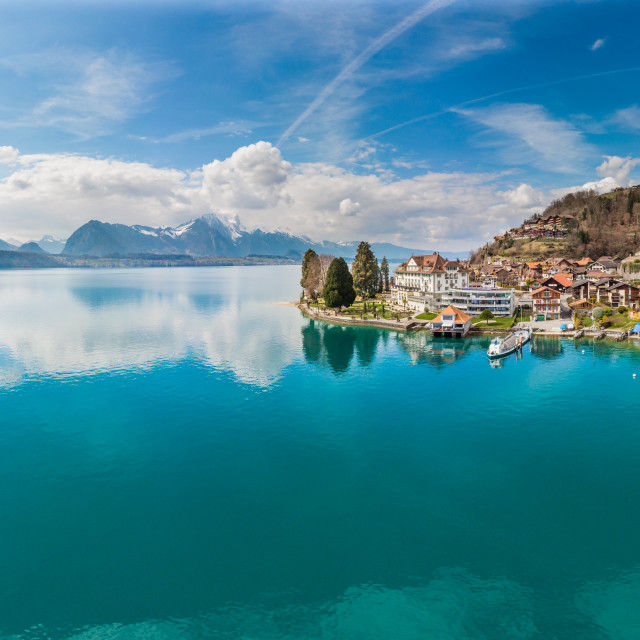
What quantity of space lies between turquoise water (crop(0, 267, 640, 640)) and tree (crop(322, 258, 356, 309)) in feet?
176

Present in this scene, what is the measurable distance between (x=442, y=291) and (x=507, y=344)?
159 ft

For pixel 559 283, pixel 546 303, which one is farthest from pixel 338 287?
pixel 559 283

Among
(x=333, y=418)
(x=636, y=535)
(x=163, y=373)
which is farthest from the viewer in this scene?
(x=163, y=373)

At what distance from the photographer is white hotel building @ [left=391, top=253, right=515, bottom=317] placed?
A: 102812mm

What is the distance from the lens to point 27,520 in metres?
28.0

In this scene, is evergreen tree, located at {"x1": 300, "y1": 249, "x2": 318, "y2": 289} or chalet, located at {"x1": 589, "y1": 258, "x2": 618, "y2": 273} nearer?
evergreen tree, located at {"x1": 300, "y1": 249, "x2": 318, "y2": 289}

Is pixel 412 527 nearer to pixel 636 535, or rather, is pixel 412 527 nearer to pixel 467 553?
pixel 467 553

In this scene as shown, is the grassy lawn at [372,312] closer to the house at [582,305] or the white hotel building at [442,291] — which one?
the white hotel building at [442,291]

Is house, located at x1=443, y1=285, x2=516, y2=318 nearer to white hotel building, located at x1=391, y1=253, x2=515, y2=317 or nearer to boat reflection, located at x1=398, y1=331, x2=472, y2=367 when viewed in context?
white hotel building, located at x1=391, y1=253, x2=515, y2=317

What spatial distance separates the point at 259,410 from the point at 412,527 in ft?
79.0

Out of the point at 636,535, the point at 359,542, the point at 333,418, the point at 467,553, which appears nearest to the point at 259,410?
the point at 333,418

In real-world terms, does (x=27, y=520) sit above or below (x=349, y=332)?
below

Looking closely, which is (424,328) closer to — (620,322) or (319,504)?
(620,322)

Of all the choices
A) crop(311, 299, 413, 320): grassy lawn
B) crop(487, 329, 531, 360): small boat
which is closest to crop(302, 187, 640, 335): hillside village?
crop(311, 299, 413, 320): grassy lawn
